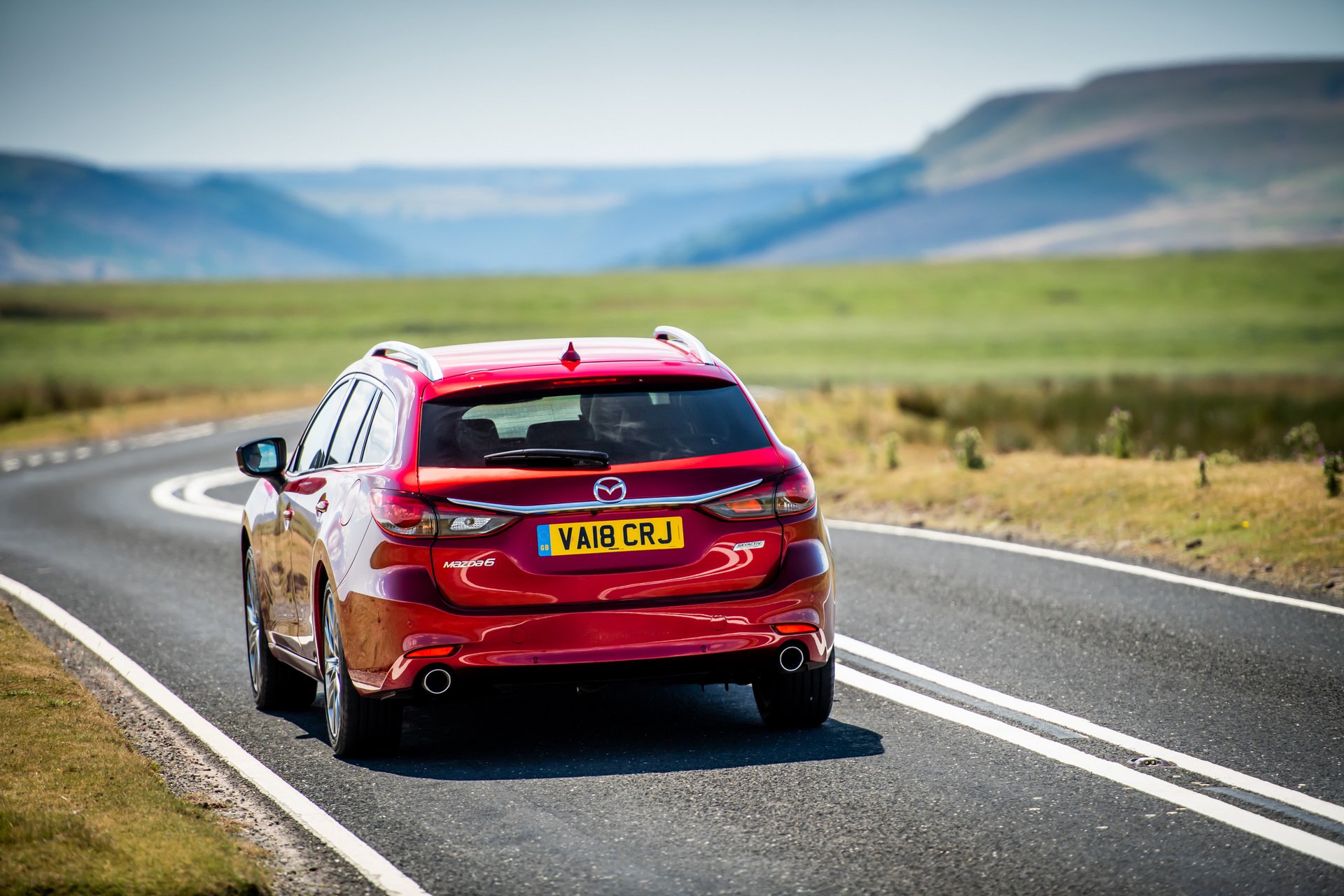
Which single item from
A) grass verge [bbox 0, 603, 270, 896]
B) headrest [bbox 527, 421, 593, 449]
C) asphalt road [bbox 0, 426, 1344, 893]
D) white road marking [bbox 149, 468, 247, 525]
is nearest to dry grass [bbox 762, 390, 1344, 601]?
asphalt road [bbox 0, 426, 1344, 893]

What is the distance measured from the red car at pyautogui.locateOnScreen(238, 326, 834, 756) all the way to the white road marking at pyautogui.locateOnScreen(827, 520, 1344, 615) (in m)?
4.06

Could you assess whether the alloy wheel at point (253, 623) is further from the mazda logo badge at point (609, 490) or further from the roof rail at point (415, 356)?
the mazda logo badge at point (609, 490)

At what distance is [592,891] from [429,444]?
2146 millimetres

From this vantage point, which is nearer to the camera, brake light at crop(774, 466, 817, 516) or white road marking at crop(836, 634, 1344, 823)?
white road marking at crop(836, 634, 1344, 823)

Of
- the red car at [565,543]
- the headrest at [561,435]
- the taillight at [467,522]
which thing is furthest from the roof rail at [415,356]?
the taillight at [467,522]

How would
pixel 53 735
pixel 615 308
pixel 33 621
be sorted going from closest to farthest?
pixel 53 735 < pixel 33 621 < pixel 615 308

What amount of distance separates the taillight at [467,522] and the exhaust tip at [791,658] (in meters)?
1.22

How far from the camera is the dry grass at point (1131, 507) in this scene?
37.7 ft

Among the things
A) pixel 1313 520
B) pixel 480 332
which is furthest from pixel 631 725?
pixel 480 332

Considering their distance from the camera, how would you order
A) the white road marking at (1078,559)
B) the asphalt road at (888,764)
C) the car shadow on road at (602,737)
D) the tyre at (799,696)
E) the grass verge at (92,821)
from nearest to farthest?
the grass verge at (92,821)
the asphalt road at (888,764)
the car shadow on road at (602,737)
the tyre at (799,696)
the white road marking at (1078,559)

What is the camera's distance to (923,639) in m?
9.38

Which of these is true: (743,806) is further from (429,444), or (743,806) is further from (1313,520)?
(1313,520)

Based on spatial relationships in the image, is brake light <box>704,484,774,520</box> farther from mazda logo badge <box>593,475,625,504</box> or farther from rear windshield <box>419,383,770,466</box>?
mazda logo badge <box>593,475,625,504</box>

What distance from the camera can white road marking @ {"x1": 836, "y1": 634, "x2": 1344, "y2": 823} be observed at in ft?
19.2
